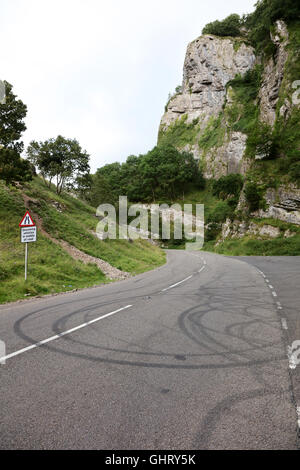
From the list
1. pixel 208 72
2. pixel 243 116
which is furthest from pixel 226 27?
pixel 243 116

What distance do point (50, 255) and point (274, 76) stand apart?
5227 centimetres

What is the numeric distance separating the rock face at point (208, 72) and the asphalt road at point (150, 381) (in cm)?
9357

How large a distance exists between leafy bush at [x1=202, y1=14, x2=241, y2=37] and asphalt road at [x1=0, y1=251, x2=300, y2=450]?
113651 mm

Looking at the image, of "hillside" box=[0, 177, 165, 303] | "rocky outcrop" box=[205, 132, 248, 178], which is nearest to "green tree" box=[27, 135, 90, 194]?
"hillside" box=[0, 177, 165, 303]

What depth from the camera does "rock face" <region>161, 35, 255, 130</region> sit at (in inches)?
3359

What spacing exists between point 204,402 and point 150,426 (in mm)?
794

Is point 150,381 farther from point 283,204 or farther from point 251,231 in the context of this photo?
point 251,231

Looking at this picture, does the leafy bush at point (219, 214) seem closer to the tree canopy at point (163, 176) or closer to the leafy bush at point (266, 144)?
the leafy bush at point (266, 144)

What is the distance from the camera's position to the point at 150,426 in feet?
9.15

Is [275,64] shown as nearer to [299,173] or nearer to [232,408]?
[299,173]

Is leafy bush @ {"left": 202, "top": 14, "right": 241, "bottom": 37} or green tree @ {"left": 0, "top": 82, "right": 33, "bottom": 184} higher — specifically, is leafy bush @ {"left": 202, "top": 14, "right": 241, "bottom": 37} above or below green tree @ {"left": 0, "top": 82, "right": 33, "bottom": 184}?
above

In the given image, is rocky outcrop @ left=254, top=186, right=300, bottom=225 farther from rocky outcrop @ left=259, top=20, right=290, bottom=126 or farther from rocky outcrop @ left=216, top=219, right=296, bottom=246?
rocky outcrop @ left=259, top=20, right=290, bottom=126

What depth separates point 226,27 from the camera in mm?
91812
